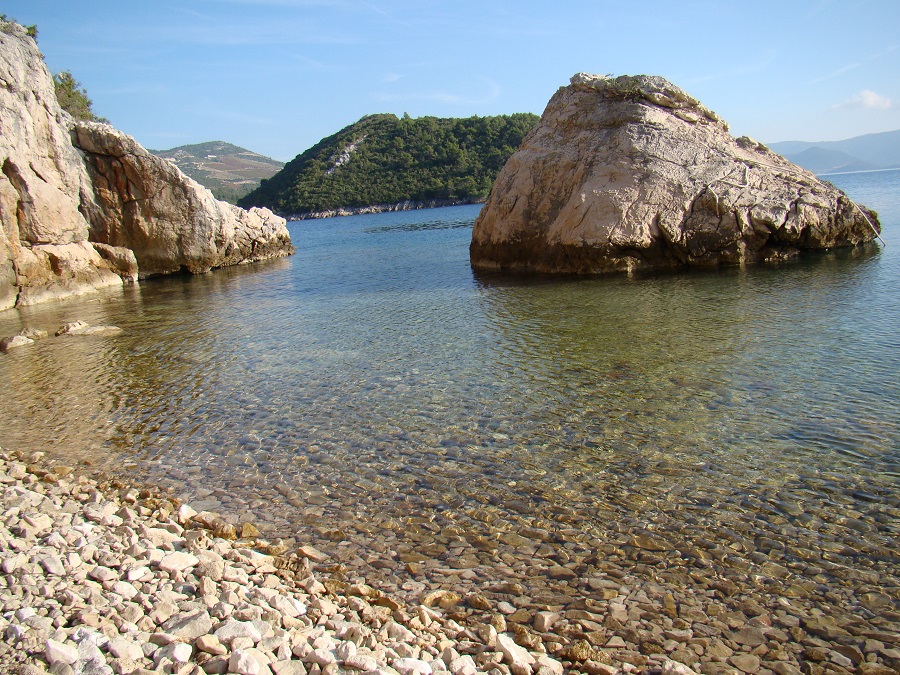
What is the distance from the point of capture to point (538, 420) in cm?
839

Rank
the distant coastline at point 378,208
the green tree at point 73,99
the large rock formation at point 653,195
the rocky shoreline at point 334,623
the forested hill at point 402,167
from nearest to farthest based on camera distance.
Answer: the rocky shoreline at point 334,623 → the large rock formation at point 653,195 → the green tree at point 73,99 → the forested hill at point 402,167 → the distant coastline at point 378,208

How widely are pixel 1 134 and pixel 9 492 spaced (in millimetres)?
21649

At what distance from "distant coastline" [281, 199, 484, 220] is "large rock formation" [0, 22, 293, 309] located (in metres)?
86.3

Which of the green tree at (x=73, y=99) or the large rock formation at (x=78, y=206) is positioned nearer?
the large rock formation at (x=78, y=206)

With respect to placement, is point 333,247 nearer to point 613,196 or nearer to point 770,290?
point 613,196

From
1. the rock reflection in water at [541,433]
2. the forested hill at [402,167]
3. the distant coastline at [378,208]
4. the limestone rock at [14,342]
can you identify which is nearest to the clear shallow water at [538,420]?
the rock reflection in water at [541,433]

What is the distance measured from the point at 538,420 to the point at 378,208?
400 feet

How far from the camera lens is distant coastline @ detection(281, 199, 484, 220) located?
119312mm

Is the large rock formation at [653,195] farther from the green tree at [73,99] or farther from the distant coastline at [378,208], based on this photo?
the distant coastline at [378,208]

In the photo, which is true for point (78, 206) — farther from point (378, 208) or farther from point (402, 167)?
point (402, 167)

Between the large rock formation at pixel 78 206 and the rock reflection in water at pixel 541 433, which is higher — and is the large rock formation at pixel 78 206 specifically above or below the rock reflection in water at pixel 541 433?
above

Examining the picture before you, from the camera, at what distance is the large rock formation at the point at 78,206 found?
74.5 feet

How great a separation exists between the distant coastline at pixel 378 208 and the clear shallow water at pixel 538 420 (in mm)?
104685

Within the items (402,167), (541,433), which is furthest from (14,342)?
(402,167)
